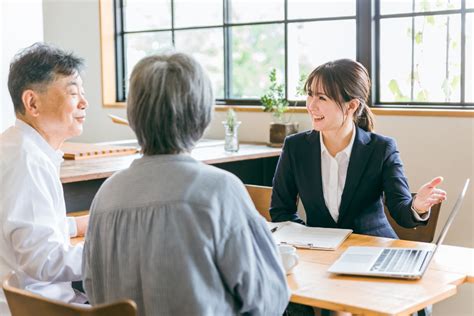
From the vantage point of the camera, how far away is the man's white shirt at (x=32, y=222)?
2004 millimetres

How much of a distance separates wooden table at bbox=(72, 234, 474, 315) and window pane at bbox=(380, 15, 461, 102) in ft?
6.19

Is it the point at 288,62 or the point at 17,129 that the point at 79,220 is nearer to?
the point at 17,129

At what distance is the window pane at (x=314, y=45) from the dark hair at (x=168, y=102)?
9.55 feet

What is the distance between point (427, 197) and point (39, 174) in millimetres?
1290

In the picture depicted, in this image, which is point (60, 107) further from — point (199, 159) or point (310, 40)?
point (310, 40)

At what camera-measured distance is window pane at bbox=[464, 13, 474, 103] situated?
3.89 metres

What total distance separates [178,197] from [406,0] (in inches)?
116

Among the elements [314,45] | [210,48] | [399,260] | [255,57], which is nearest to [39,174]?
[399,260]

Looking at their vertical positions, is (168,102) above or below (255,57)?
below

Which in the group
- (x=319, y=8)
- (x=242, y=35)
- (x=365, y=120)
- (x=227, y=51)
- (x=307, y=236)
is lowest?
(x=307, y=236)

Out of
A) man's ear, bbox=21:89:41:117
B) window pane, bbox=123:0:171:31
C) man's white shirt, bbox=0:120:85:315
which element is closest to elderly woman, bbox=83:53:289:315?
man's white shirt, bbox=0:120:85:315

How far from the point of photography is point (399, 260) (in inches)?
84.5

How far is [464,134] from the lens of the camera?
3.75m

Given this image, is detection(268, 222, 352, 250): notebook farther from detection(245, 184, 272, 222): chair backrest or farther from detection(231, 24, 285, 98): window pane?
detection(231, 24, 285, 98): window pane
